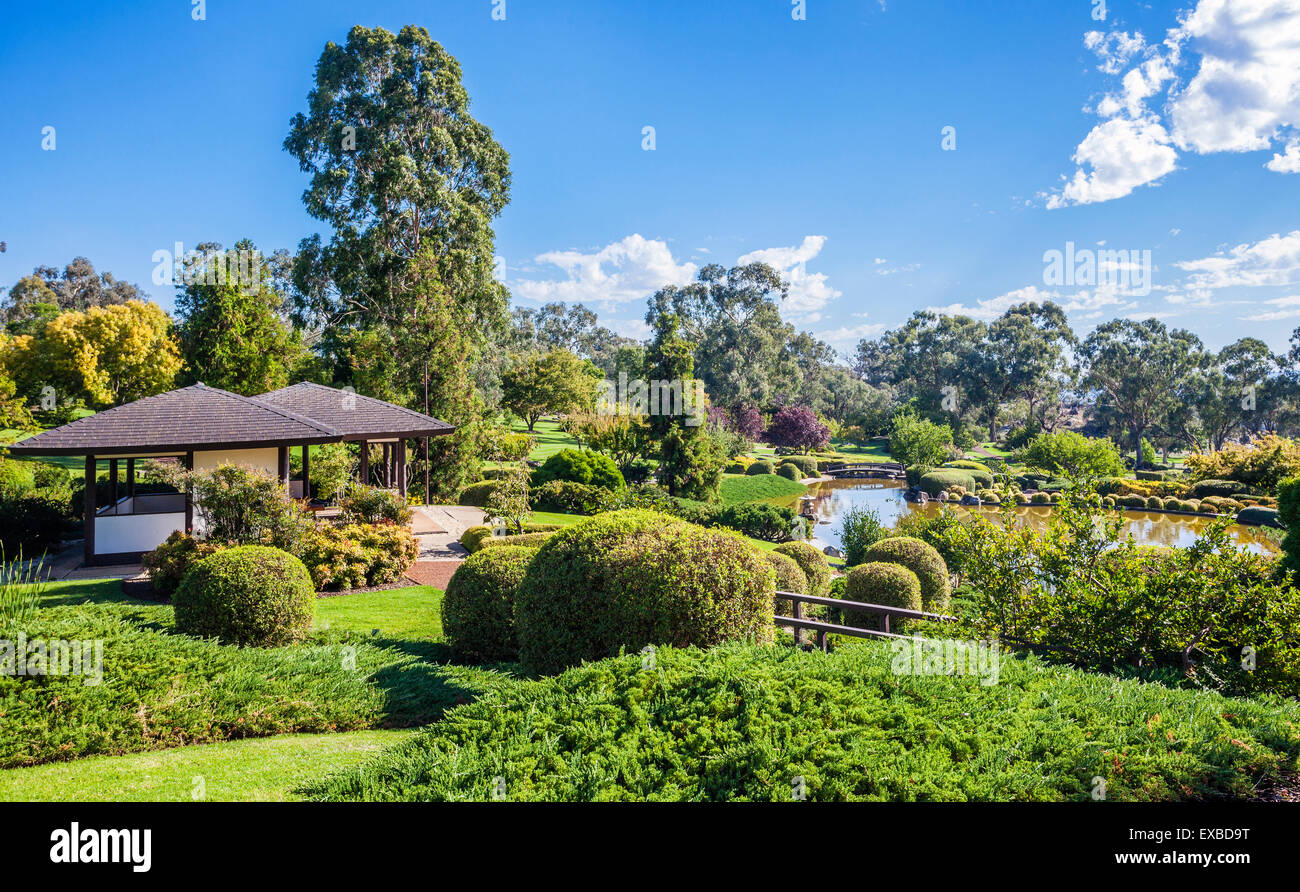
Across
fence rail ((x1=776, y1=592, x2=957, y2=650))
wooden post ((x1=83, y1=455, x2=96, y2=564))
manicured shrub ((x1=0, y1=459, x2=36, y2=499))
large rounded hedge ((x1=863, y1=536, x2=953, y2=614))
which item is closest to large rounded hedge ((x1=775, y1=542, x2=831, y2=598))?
large rounded hedge ((x1=863, y1=536, x2=953, y2=614))

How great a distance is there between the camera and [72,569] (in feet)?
43.3

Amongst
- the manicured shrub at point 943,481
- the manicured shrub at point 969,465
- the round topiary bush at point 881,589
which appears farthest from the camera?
the manicured shrub at point 969,465

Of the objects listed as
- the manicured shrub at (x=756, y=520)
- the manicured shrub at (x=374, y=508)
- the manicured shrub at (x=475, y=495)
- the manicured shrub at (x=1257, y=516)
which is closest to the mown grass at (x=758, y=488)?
the manicured shrub at (x=756, y=520)

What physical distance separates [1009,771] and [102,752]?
591 cm

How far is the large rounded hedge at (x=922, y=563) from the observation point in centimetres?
1352

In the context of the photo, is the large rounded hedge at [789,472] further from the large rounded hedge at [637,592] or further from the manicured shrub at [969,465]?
the large rounded hedge at [637,592]

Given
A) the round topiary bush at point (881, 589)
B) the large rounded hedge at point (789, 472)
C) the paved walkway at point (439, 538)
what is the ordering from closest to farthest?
the round topiary bush at point (881, 589), the paved walkway at point (439, 538), the large rounded hedge at point (789, 472)

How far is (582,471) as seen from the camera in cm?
2584

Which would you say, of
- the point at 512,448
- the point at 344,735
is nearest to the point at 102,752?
the point at 344,735

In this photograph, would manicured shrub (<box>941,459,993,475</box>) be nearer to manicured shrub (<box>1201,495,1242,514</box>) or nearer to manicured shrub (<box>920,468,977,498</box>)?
manicured shrub (<box>920,468,977,498</box>)

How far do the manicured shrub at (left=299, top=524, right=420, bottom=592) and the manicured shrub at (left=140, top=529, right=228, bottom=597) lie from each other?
1619 mm

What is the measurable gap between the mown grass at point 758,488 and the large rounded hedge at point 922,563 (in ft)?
58.5

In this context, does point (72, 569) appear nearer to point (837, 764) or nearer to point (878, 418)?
→ point (837, 764)

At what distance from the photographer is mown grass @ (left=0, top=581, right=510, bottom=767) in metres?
5.14
